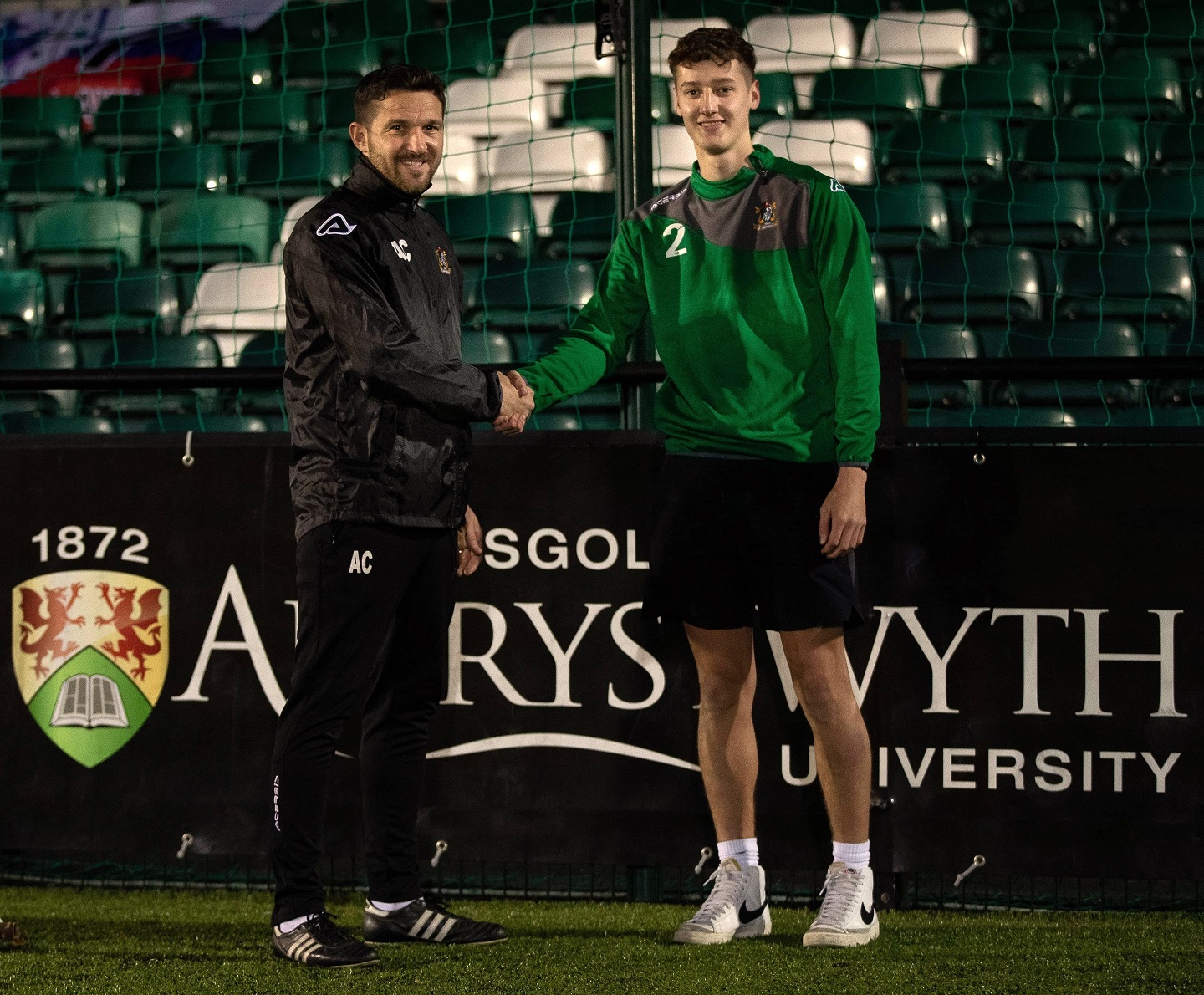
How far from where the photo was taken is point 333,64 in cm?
705

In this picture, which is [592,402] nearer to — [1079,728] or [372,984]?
[1079,728]

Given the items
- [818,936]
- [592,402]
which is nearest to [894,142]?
[592,402]

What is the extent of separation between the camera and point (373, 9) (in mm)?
7133

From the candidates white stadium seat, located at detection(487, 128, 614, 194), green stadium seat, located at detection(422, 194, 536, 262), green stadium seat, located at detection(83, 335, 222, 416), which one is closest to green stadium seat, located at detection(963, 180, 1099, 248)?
white stadium seat, located at detection(487, 128, 614, 194)

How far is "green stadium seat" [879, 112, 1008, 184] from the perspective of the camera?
6184mm

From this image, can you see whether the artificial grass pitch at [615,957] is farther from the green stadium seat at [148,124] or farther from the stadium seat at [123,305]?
the green stadium seat at [148,124]

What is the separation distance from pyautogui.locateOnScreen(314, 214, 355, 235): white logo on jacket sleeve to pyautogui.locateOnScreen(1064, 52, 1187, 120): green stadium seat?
4.48 m

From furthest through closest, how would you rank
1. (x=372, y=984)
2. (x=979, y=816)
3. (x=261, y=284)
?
1. (x=261, y=284)
2. (x=979, y=816)
3. (x=372, y=984)

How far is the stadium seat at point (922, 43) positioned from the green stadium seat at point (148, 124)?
3.17m

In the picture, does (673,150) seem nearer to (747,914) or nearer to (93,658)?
(93,658)

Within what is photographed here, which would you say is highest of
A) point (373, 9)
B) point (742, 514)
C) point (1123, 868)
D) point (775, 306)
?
point (373, 9)

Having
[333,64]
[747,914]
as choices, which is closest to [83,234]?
[333,64]

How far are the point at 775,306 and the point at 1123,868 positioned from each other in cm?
148

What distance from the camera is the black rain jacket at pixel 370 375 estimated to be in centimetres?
272
